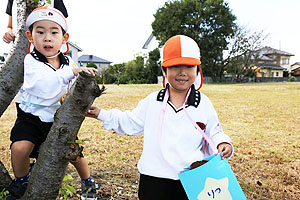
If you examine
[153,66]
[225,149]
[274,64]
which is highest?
[274,64]

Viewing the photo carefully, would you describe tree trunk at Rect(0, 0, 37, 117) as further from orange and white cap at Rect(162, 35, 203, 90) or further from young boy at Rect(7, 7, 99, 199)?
orange and white cap at Rect(162, 35, 203, 90)

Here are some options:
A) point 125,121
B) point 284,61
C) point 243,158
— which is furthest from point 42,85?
point 284,61

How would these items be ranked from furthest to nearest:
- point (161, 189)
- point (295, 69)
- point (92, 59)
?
point (295, 69) → point (92, 59) → point (161, 189)

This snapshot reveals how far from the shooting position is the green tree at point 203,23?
27.6 m

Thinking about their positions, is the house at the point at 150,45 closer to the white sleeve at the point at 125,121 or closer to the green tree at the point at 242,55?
the green tree at the point at 242,55

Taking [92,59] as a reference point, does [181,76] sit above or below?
below

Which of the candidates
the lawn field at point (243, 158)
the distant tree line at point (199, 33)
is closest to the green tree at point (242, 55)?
the distant tree line at point (199, 33)

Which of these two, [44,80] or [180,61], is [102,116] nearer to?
[44,80]

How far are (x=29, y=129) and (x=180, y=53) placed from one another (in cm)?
120

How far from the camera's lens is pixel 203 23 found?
28375 millimetres

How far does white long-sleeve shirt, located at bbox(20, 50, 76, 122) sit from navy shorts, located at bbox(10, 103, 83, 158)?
0.04 meters

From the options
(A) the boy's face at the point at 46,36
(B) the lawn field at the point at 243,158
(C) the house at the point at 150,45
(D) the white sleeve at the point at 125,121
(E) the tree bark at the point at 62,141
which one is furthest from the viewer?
(C) the house at the point at 150,45

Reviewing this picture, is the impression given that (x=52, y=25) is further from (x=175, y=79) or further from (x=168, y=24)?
(x=168, y=24)

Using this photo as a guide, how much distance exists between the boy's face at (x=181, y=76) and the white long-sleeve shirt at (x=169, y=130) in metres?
0.12
